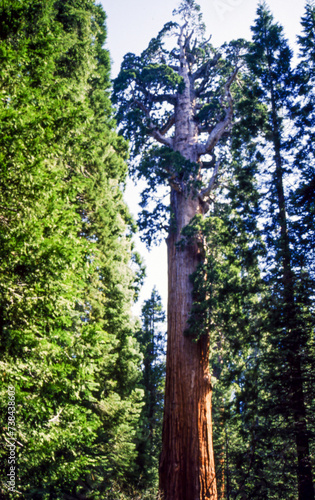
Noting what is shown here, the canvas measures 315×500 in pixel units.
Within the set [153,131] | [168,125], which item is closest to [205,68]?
[168,125]

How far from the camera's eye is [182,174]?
9695 mm

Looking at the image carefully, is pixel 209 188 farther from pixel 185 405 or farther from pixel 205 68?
pixel 185 405

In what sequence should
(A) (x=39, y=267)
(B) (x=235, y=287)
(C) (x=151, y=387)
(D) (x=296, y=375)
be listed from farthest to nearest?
1. (C) (x=151, y=387)
2. (B) (x=235, y=287)
3. (D) (x=296, y=375)
4. (A) (x=39, y=267)

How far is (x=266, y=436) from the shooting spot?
476 cm

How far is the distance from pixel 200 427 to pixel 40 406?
4263 mm

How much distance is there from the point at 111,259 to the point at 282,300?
150 inches

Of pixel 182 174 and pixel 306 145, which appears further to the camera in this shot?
pixel 182 174

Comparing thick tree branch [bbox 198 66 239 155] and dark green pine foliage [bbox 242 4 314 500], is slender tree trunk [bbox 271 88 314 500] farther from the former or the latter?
thick tree branch [bbox 198 66 239 155]

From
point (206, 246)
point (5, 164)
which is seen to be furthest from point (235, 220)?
point (5, 164)

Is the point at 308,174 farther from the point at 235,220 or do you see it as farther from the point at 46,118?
the point at 46,118

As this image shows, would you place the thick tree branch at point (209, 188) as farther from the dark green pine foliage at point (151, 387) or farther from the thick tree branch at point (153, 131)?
the dark green pine foliage at point (151, 387)

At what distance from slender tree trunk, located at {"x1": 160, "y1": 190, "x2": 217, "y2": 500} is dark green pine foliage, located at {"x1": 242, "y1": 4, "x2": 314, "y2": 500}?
4.65 feet

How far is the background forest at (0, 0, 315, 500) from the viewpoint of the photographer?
4207 millimetres

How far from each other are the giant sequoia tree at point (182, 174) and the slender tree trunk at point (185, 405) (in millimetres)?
17
